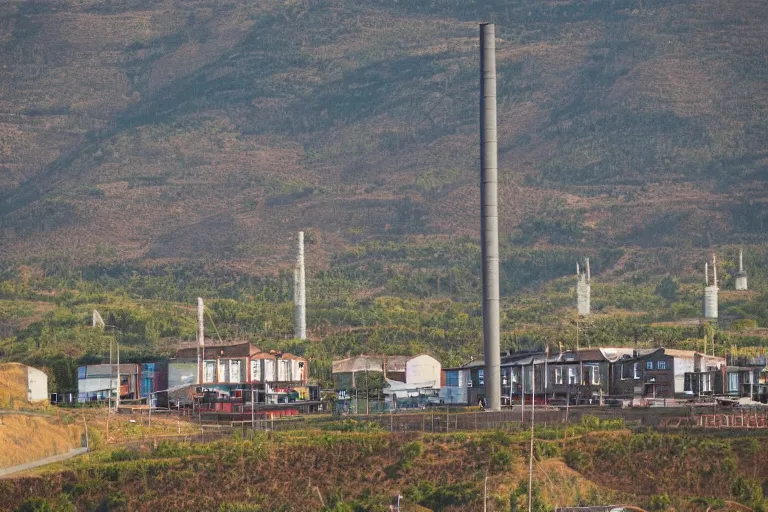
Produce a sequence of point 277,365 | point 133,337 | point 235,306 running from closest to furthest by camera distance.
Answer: point 277,365, point 133,337, point 235,306

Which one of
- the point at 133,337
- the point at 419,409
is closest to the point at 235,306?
the point at 133,337

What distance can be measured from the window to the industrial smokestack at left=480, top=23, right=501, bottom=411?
47.2 feet

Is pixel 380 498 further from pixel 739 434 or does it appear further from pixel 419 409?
pixel 419 409

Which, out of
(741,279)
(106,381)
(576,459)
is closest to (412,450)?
Answer: (576,459)

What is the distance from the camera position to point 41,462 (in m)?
88.2

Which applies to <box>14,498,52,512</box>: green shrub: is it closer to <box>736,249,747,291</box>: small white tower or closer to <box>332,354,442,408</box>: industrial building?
<box>332,354,442,408</box>: industrial building

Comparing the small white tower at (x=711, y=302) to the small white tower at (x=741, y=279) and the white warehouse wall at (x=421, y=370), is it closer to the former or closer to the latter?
the small white tower at (x=741, y=279)

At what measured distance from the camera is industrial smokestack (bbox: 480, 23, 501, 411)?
9869cm

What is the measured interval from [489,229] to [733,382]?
17.6 m

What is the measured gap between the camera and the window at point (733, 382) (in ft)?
351

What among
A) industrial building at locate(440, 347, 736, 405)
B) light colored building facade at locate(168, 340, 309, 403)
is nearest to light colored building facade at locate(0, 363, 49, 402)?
light colored building facade at locate(168, 340, 309, 403)

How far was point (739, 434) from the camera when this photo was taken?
84.6 meters

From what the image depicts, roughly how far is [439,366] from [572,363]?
759 inches

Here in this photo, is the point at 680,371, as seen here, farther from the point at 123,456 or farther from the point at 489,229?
the point at 123,456
